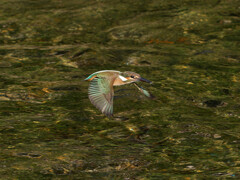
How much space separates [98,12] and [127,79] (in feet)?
18.5

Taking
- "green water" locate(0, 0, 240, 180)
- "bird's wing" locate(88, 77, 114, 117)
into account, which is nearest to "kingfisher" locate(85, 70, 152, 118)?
"bird's wing" locate(88, 77, 114, 117)

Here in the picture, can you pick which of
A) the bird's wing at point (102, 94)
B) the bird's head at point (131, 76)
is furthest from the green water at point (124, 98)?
the bird's head at point (131, 76)

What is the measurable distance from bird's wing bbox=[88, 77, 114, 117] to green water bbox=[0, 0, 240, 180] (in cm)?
50

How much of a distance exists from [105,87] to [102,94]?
0.12 metres

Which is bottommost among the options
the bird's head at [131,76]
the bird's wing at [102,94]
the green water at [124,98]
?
the green water at [124,98]

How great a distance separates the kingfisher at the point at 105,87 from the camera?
4.63m

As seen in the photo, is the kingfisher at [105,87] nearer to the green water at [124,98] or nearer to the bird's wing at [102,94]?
the bird's wing at [102,94]

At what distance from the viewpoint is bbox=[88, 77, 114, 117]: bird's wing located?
4.61 m

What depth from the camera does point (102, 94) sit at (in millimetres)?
4734

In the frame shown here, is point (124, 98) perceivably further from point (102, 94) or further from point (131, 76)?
point (102, 94)

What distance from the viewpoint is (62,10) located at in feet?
34.4

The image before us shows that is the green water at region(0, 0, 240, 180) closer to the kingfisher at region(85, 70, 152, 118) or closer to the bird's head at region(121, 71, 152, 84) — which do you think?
the kingfisher at region(85, 70, 152, 118)

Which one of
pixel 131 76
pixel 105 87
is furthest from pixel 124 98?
pixel 105 87

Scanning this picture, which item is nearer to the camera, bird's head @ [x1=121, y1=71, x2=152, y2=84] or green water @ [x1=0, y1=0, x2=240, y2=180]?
green water @ [x1=0, y1=0, x2=240, y2=180]
